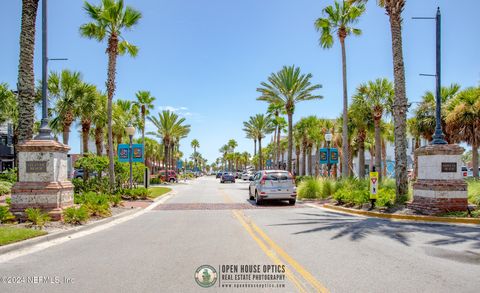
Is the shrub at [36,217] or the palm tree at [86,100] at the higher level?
the palm tree at [86,100]

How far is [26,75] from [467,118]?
89.0 feet

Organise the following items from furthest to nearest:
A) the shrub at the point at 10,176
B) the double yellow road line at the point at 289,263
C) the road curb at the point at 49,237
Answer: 1. the shrub at the point at 10,176
2. the road curb at the point at 49,237
3. the double yellow road line at the point at 289,263

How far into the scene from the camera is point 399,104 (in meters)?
15.7

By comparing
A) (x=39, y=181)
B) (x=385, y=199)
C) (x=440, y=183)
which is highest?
(x=39, y=181)

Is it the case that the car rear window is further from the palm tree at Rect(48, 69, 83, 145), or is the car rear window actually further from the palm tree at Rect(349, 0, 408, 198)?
the palm tree at Rect(48, 69, 83, 145)

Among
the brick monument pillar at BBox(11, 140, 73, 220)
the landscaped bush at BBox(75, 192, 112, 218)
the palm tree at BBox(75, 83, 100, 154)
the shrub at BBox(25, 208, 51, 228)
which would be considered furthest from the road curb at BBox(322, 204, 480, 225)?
the palm tree at BBox(75, 83, 100, 154)

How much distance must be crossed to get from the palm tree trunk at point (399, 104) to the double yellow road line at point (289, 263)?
296 inches

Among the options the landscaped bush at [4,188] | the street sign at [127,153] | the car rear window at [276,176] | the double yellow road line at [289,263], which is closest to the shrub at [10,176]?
the landscaped bush at [4,188]

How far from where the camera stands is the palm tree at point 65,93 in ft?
90.1

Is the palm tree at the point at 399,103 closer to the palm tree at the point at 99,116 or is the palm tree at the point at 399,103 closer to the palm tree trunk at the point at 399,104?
the palm tree trunk at the point at 399,104

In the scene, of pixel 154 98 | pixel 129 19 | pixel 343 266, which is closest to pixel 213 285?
pixel 343 266

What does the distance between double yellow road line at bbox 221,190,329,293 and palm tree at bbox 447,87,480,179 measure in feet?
74.3

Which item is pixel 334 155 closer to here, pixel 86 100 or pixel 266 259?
pixel 86 100

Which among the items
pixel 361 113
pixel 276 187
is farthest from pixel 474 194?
pixel 361 113
